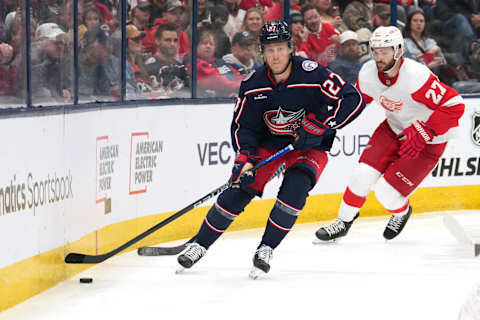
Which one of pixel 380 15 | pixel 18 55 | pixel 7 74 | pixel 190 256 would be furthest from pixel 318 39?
pixel 7 74

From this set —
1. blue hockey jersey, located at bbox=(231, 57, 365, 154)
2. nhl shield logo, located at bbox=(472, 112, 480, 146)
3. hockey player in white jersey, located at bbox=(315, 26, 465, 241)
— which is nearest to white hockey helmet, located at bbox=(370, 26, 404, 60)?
hockey player in white jersey, located at bbox=(315, 26, 465, 241)

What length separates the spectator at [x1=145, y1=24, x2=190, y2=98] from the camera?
6.60 metres

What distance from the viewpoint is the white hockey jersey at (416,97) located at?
6055 mm

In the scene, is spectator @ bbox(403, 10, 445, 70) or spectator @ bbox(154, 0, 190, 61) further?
spectator @ bbox(403, 10, 445, 70)

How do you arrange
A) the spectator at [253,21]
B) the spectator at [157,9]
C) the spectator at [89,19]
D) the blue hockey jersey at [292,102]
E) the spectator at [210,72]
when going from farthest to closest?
the spectator at [253,21]
the spectator at [210,72]
the spectator at [157,9]
the spectator at [89,19]
the blue hockey jersey at [292,102]

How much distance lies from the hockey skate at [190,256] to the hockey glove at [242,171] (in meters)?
0.38

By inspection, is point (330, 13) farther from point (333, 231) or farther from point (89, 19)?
point (89, 19)

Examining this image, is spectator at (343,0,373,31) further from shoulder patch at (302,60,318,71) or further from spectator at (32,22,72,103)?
spectator at (32,22,72,103)

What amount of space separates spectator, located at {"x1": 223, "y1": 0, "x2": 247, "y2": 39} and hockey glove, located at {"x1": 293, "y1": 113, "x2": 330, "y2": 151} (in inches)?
80.9

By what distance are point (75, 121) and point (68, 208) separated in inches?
17.1

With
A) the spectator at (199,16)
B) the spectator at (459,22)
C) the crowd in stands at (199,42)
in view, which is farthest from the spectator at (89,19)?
the spectator at (459,22)

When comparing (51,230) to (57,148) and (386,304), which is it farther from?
(386,304)

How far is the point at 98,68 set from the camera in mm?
5984

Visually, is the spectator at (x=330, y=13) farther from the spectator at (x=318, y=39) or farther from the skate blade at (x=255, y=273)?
the skate blade at (x=255, y=273)
